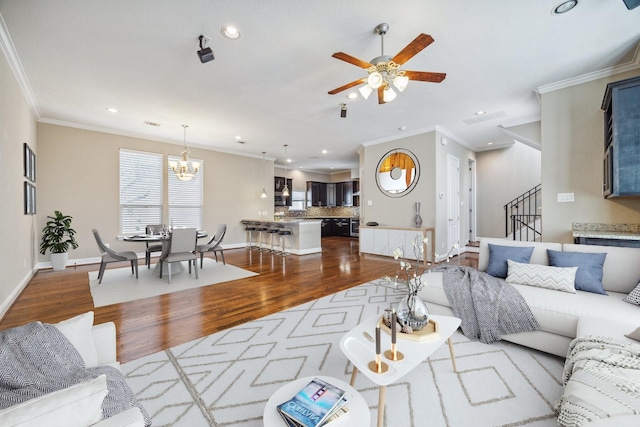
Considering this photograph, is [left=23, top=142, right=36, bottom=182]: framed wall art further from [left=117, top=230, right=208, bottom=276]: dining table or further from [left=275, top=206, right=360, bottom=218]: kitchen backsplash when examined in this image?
[left=275, top=206, right=360, bottom=218]: kitchen backsplash

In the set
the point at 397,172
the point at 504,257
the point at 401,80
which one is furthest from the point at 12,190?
the point at 397,172

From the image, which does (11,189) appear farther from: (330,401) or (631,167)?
(631,167)

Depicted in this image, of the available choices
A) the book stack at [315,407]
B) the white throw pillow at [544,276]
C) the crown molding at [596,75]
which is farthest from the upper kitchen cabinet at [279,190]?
the book stack at [315,407]

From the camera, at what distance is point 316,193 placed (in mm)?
11805

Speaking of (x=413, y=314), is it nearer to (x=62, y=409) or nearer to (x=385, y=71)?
(x=62, y=409)

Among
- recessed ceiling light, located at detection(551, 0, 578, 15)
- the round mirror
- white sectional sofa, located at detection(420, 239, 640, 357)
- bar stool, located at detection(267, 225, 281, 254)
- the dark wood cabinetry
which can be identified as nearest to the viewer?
white sectional sofa, located at detection(420, 239, 640, 357)

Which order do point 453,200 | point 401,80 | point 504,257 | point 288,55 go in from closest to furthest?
point 401,80 < point 504,257 < point 288,55 < point 453,200

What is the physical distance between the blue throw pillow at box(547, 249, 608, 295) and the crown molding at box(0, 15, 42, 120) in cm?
582

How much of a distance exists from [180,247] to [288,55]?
3.37 meters

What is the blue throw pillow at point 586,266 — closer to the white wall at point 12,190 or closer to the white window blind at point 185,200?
the white wall at point 12,190

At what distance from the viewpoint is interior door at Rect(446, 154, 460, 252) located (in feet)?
20.9

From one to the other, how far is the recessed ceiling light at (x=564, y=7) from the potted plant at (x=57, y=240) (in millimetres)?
7784

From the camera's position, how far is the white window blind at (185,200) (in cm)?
697

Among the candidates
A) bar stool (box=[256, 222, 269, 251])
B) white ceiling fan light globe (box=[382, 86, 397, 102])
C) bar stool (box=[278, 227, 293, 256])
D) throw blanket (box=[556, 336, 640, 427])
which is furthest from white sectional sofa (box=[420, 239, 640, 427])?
Result: bar stool (box=[256, 222, 269, 251])
